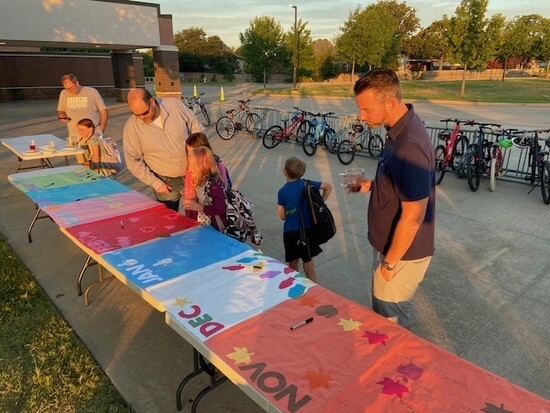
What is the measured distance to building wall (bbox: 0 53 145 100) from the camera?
25.5 m

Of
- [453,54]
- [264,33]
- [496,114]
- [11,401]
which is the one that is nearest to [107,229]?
[11,401]

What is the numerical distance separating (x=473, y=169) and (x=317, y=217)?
5131 mm

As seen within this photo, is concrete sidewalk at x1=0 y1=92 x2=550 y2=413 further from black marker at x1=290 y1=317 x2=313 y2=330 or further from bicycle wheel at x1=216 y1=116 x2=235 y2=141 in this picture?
bicycle wheel at x1=216 y1=116 x2=235 y2=141

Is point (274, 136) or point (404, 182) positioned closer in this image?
point (404, 182)

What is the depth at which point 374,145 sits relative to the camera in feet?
33.3

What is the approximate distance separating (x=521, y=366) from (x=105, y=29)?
21.7 metres

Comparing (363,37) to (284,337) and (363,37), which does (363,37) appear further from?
(284,337)

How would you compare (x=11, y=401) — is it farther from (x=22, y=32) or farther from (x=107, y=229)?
(x=22, y=32)

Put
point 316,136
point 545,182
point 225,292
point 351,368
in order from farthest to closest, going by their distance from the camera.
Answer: point 316,136 < point 545,182 < point 225,292 < point 351,368

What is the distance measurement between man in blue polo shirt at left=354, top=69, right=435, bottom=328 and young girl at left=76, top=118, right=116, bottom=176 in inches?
202

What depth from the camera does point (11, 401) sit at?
278cm

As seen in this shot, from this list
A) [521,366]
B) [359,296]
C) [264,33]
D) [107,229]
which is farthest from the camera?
[264,33]

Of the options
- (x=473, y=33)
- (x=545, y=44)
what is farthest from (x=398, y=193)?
(x=545, y=44)

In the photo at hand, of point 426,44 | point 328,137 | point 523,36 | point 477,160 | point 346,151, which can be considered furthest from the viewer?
point 426,44
